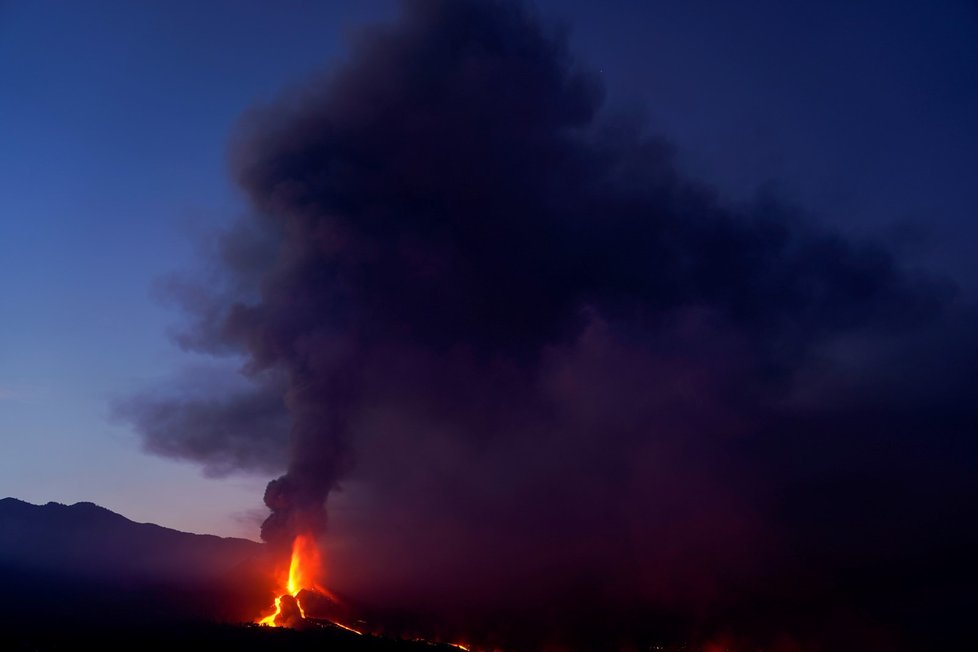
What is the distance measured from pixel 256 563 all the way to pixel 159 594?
46.1 feet

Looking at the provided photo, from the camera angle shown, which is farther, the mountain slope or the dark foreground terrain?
the mountain slope

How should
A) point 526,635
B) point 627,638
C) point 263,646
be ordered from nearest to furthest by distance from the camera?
1. point 263,646
2. point 526,635
3. point 627,638

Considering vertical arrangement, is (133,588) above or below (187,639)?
above

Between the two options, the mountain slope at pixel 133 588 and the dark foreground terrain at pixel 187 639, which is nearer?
the dark foreground terrain at pixel 187 639

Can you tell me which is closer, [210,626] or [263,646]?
[263,646]

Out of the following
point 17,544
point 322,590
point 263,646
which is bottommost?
point 263,646

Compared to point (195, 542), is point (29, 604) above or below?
below

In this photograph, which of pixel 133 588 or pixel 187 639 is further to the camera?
pixel 133 588

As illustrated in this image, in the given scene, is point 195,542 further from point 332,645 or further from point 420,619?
point 332,645

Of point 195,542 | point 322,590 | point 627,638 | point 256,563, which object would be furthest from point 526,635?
point 195,542

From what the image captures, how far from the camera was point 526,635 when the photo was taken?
140m

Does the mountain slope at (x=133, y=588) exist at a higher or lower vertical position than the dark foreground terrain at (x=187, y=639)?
higher

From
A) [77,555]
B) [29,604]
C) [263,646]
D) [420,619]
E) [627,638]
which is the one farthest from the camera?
[77,555]

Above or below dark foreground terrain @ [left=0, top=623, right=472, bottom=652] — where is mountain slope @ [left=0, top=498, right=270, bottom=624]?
above
